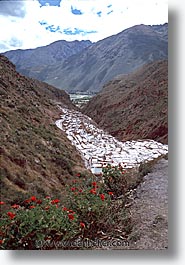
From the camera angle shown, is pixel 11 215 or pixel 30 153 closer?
pixel 11 215

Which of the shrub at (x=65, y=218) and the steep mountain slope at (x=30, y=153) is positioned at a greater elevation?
the steep mountain slope at (x=30, y=153)

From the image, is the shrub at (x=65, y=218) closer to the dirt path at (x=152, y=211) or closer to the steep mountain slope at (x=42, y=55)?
the dirt path at (x=152, y=211)

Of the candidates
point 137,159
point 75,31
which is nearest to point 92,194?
point 137,159

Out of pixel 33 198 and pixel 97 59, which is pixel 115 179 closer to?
pixel 33 198

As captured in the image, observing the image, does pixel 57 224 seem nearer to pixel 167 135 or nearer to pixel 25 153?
pixel 25 153

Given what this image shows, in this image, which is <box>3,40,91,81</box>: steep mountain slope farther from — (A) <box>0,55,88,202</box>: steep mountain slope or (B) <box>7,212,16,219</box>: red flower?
(B) <box>7,212,16,219</box>: red flower

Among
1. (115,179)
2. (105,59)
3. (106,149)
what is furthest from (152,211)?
(105,59)

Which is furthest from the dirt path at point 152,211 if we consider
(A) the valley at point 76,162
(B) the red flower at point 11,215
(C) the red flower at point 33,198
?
(B) the red flower at point 11,215
